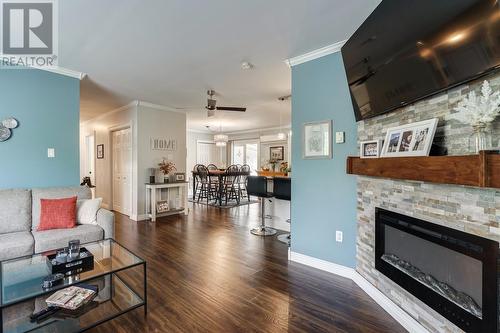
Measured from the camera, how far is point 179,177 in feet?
18.5

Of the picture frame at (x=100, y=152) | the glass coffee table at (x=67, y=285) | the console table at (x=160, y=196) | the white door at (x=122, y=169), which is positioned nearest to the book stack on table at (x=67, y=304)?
the glass coffee table at (x=67, y=285)

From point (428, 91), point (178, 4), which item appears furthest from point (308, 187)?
point (178, 4)

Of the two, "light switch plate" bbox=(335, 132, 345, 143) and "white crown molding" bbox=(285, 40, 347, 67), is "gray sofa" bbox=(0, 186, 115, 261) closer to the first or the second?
"light switch plate" bbox=(335, 132, 345, 143)

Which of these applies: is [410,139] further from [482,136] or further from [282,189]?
[282,189]

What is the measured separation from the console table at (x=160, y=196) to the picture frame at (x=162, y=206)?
62 mm

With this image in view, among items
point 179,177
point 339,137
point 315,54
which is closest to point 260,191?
point 339,137

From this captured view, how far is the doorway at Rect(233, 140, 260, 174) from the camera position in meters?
9.07

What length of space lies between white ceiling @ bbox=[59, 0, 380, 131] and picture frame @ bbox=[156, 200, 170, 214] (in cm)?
241

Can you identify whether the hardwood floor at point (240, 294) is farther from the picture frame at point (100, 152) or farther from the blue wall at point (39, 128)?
the picture frame at point (100, 152)

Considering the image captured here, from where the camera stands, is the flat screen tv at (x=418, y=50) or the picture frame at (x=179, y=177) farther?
the picture frame at (x=179, y=177)

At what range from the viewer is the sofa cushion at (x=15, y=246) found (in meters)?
2.20

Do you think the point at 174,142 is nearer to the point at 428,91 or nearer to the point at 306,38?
the point at 306,38

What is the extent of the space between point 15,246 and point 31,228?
0.56 meters

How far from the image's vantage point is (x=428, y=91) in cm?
160
